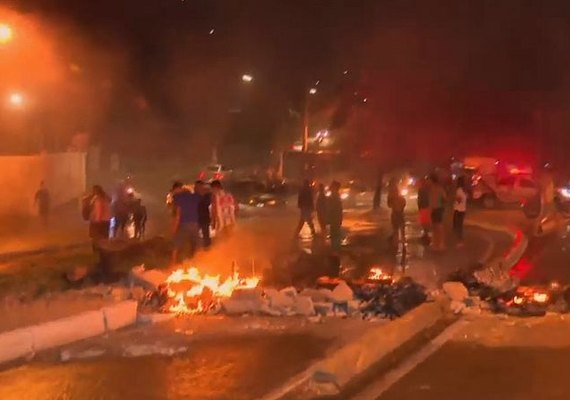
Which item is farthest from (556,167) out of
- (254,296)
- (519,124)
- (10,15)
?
(254,296)

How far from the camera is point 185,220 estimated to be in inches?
733

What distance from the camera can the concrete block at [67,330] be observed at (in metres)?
11.2

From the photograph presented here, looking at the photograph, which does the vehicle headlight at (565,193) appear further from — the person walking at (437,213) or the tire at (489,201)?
the person walking at (437,213)

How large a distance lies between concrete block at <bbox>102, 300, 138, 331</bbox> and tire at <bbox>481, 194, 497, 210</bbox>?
32.4m

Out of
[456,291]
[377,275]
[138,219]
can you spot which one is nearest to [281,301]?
[456,291]

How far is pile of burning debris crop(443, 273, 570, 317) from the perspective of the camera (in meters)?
14.3

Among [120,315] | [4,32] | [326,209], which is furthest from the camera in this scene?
[4,32]

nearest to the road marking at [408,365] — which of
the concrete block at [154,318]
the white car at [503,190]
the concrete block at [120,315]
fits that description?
the concrete block at [154,318]

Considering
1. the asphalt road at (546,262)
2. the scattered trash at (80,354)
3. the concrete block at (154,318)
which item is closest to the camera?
the scattered trash at (80,354)

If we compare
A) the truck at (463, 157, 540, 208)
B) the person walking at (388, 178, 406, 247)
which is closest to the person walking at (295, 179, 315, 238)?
the person walking at (388, 178, 406, 247)

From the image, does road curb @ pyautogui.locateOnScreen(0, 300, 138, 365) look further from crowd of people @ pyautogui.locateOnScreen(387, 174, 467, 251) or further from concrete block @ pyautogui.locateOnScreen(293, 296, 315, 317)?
crowd of people @ pyautogui.locateOnScreen(387, 174, 467, 251)

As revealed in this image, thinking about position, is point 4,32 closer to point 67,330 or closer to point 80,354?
point 67,330

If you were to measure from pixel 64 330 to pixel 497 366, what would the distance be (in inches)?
178

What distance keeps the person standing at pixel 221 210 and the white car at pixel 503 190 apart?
2126 cm
